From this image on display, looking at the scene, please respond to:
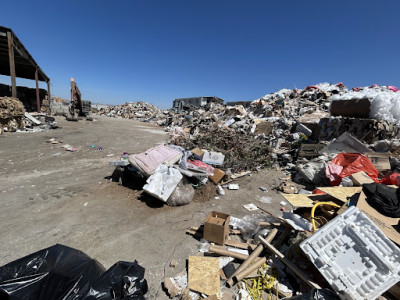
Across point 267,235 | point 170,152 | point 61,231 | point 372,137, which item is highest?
point 372,137

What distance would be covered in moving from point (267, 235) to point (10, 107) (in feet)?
36.2

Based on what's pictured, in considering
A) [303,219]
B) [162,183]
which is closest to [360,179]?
[303,219]

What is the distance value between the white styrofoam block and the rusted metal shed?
545 inches

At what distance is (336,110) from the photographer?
23.5 ft

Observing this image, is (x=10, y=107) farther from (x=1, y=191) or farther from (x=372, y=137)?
(x=372, y=137)

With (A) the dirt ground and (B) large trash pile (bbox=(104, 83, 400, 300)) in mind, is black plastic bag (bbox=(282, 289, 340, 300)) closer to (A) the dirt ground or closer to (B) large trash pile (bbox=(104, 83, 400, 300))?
(B) large trash pile (bbox=(104, 83, 400, 300))

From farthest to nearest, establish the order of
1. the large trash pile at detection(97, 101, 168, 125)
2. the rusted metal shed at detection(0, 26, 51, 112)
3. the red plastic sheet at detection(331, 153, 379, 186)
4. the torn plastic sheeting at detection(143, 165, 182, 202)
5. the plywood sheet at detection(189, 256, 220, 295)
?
the large trash pile at detection(97, 101, 168, 125) → the rusted metal shed at detection(0, 26, 51, 112) → the red plastic sheet at detection(331, 153, 379, 186) → the torn plastic sheeting at detection(143, 165, 182, 202) → the plywood sheet at detection(189, 256, 220, 295)

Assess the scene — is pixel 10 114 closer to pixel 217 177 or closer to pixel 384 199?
pixel 217 177

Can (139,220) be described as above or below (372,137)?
below

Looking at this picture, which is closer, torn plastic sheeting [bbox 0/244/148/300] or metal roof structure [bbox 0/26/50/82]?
torn plastic sheeting [bbox 0/244/148/300]

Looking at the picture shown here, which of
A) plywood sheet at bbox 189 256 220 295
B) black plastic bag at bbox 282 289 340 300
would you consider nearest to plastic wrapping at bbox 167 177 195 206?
plywood sheet at bbox 189 256 220 295

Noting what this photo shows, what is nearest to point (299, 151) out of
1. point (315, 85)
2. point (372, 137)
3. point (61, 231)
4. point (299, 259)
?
point (372, 137)

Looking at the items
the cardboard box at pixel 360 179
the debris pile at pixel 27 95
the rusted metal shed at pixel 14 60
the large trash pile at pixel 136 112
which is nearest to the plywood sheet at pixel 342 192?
the cardboard box at pixel 360 179

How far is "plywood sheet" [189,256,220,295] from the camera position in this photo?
1.94 metres
